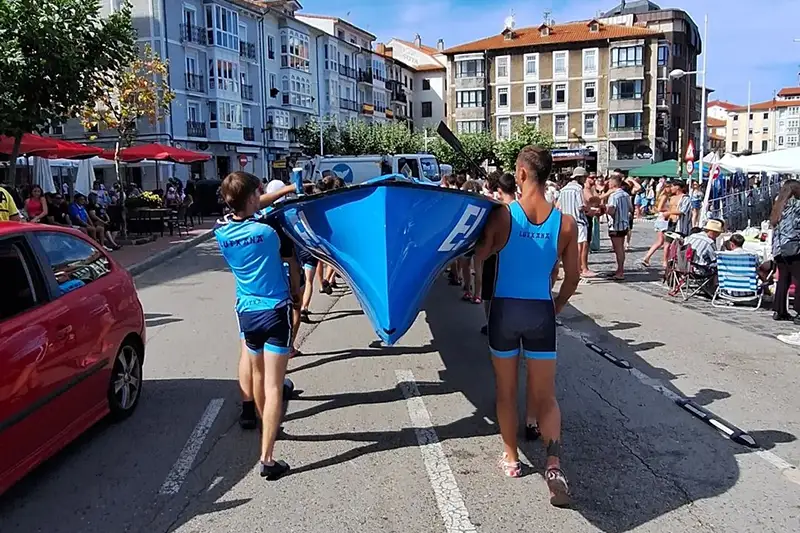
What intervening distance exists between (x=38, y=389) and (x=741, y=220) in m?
25.2

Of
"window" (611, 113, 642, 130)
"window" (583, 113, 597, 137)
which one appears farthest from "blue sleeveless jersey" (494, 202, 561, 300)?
"window" (583, 113, 597, 137)

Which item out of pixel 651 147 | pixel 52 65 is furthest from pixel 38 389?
pixel 651 147

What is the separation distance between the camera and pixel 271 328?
4.59 meters

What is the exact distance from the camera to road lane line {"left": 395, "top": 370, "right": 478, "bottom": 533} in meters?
4.02

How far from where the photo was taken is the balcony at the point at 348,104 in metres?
68.1

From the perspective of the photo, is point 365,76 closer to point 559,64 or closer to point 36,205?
point 559,64

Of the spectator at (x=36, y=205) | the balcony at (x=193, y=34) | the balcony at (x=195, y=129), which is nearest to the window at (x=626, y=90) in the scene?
the balcony at (x=193, y=34)

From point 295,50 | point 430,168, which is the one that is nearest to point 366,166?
point 430,168

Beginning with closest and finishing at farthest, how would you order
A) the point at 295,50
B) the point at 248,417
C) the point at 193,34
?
1. the point at 248,417
2. the point at 193,34
3. the point at 295,50

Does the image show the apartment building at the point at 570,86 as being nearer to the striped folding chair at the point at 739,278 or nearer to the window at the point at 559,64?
the window at the point at 559,64

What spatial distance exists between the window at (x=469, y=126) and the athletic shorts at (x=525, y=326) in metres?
70.9

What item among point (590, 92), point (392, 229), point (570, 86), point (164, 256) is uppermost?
point (570, 86)

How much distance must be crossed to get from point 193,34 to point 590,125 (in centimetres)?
3918

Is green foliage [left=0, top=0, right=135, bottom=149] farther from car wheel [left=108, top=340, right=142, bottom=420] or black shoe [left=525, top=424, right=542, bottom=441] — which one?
black shoe [left=525, top=424, right=542, bottom=441]
